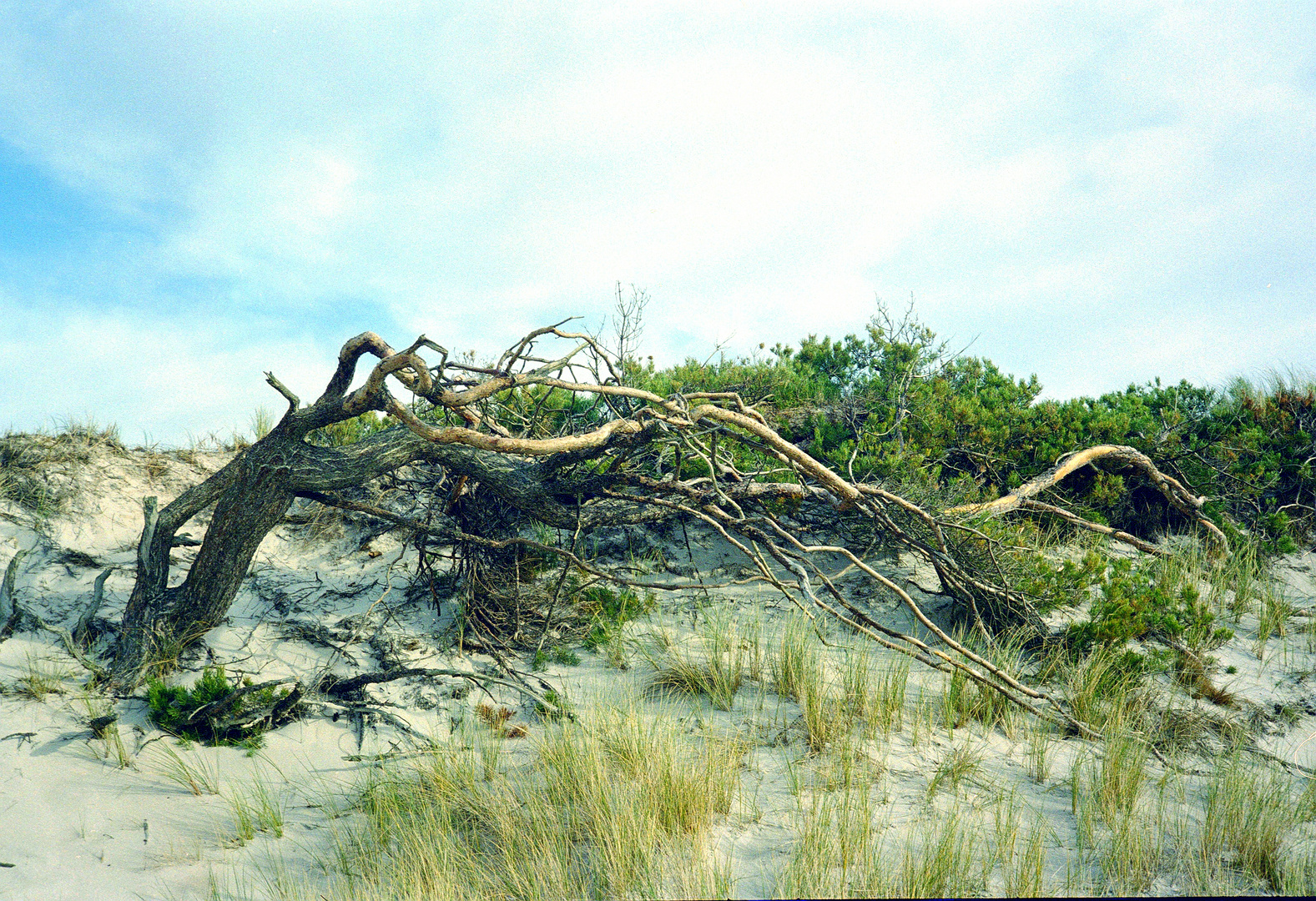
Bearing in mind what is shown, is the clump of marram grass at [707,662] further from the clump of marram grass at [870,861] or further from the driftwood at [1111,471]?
the driftwood at [1111,471]

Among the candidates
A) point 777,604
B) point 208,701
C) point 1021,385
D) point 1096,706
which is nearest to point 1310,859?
point 1096,706

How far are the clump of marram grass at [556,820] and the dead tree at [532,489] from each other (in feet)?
4.47

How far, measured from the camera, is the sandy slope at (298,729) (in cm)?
337

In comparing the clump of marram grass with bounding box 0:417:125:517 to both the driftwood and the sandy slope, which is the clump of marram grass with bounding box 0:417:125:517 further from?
the driftwood

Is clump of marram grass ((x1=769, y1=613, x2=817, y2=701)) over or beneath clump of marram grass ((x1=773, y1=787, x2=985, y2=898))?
over

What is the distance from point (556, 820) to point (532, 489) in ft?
7.58

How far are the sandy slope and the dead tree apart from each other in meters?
0.41

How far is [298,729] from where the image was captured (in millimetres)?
4434

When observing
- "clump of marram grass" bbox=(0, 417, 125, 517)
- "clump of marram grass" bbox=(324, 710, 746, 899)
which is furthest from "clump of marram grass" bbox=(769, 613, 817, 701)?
"clump of marram grass" bbox=(0, 417, 125, 517)

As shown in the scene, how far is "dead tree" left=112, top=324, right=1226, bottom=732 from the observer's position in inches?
177

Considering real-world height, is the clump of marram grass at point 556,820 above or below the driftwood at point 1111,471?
below

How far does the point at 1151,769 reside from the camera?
4.11m

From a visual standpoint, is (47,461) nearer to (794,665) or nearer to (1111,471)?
(794,665)

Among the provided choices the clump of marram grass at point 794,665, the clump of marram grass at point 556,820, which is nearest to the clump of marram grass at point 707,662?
the clump of marram grass at point 794,665
